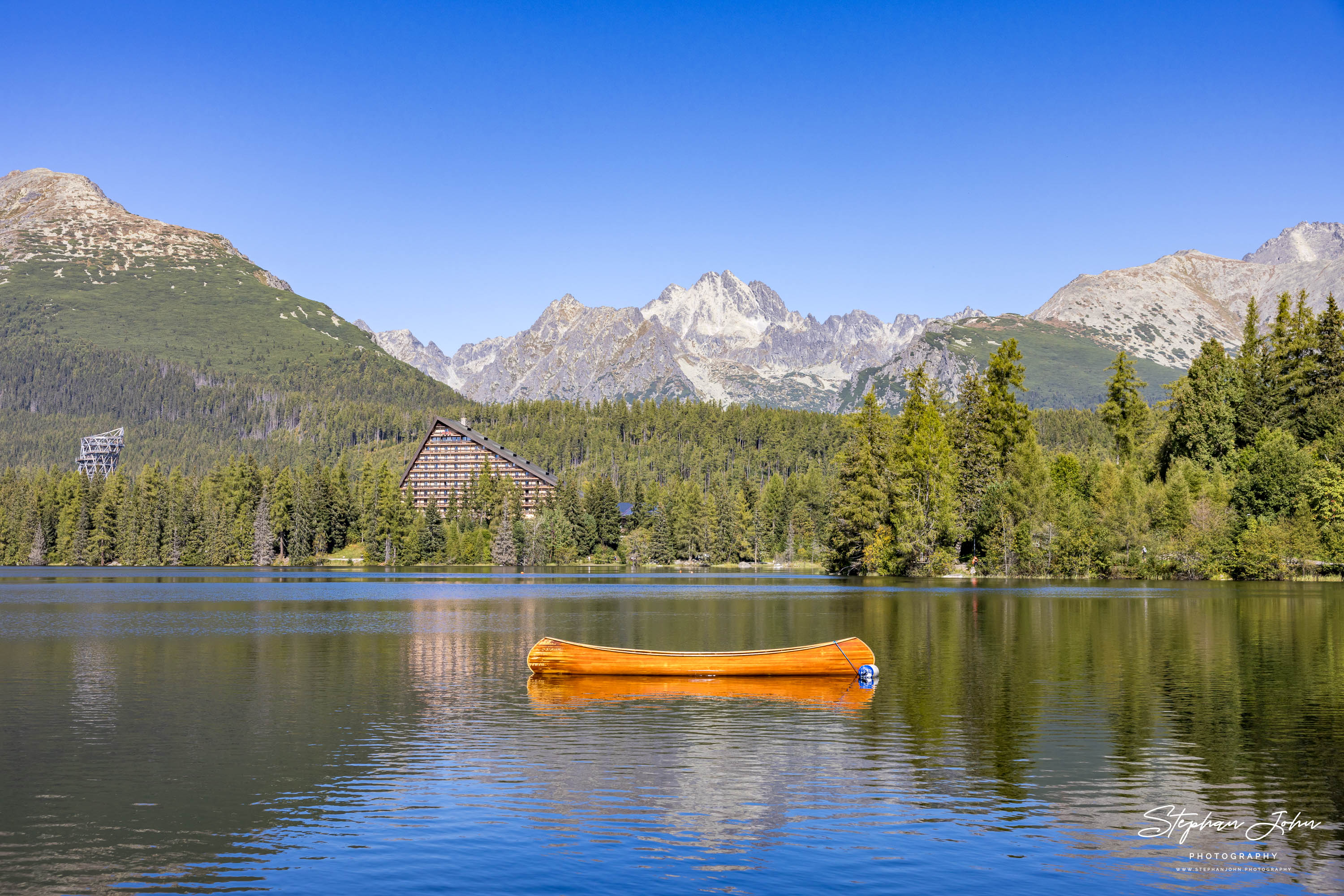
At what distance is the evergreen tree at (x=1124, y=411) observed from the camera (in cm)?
16688

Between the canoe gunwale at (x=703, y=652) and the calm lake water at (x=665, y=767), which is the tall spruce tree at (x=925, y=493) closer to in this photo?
the calm lake water at (x=665, y=767)

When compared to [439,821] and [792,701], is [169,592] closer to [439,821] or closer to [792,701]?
[792,701]

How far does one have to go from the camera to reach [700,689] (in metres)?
44.1

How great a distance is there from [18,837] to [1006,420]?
148003mm

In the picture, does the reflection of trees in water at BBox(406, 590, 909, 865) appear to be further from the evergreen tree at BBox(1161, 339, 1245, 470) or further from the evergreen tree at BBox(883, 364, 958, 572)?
the evergreen tree at BBox(1161, 339, 1245, 470)

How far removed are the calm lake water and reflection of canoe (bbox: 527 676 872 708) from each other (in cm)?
30

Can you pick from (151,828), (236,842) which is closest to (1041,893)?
(236,842)

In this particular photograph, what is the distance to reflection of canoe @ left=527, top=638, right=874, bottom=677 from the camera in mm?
45531

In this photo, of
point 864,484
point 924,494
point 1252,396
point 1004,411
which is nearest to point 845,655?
point 864,484

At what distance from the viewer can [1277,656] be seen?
51.2 metres

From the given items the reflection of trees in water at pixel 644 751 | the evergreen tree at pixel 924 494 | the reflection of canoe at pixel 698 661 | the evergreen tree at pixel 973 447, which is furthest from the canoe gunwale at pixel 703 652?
the evergreen tree at pixel 973 447

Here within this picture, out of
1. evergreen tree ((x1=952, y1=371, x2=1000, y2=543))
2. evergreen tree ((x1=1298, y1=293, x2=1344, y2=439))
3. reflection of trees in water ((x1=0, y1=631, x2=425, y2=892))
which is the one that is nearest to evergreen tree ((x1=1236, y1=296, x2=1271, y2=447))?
evergreen tree ((x1=1298, y1=293, x2=1344, y2=439))

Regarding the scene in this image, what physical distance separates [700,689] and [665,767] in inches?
640

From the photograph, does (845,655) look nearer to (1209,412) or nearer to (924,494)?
(924,494)
